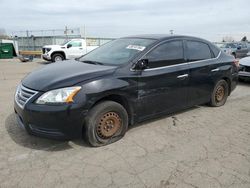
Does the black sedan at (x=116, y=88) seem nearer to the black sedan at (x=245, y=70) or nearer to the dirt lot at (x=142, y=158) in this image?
the dirt lot at (x=142, y=158)

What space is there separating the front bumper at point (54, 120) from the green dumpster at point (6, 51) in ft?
60.9

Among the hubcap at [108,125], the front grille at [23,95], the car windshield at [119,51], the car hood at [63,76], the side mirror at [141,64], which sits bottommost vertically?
the hubcap at [108,125]

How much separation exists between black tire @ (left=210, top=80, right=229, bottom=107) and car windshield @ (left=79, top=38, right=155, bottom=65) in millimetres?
2109

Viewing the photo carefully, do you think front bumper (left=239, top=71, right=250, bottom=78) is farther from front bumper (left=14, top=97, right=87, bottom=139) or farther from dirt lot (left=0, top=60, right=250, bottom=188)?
front bumper (left=14, top=97, right=87, bottom=139)

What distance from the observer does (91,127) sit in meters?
3.21

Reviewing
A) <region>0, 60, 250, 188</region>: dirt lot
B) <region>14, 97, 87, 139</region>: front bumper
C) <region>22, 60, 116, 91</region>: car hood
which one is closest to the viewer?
<region>0, 60, 250, 188</region>: dirt lot

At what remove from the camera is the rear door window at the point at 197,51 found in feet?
14.8

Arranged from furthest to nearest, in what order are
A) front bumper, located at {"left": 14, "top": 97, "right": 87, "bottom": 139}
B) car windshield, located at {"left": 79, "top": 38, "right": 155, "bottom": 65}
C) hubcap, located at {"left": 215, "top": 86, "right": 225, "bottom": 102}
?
hubcap, located at {"left": 215, "top": 86, "right": 225, "bottom": 102}, car windshield, located at {"left": 79, "top": 38, "right": 155, "bottom": 65}, front bumper, located at {"left": 14, "top": 97, "right": 87, "bottom": 139}

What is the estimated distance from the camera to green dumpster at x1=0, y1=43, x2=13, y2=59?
19.2m

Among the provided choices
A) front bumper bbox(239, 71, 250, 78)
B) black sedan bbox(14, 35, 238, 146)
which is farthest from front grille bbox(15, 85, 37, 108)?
front bumper bbox(239, 71, 250, 78)

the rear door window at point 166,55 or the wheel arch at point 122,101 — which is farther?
the rear door window at point 166,55

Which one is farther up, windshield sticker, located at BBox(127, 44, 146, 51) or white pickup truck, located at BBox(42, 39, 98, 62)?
windshield sticker, located at BBox(127, 44, 146, 51)

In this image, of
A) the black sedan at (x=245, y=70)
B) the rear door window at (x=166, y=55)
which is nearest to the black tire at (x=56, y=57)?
the black sedan at (x=245, y=70)

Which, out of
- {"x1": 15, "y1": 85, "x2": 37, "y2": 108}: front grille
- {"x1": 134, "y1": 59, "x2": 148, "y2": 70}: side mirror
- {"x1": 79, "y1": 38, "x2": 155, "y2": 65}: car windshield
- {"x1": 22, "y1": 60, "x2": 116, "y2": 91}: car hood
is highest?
{"x1": 79, "y1": 38, "x2": 155, "y2": 65}: car windshield
